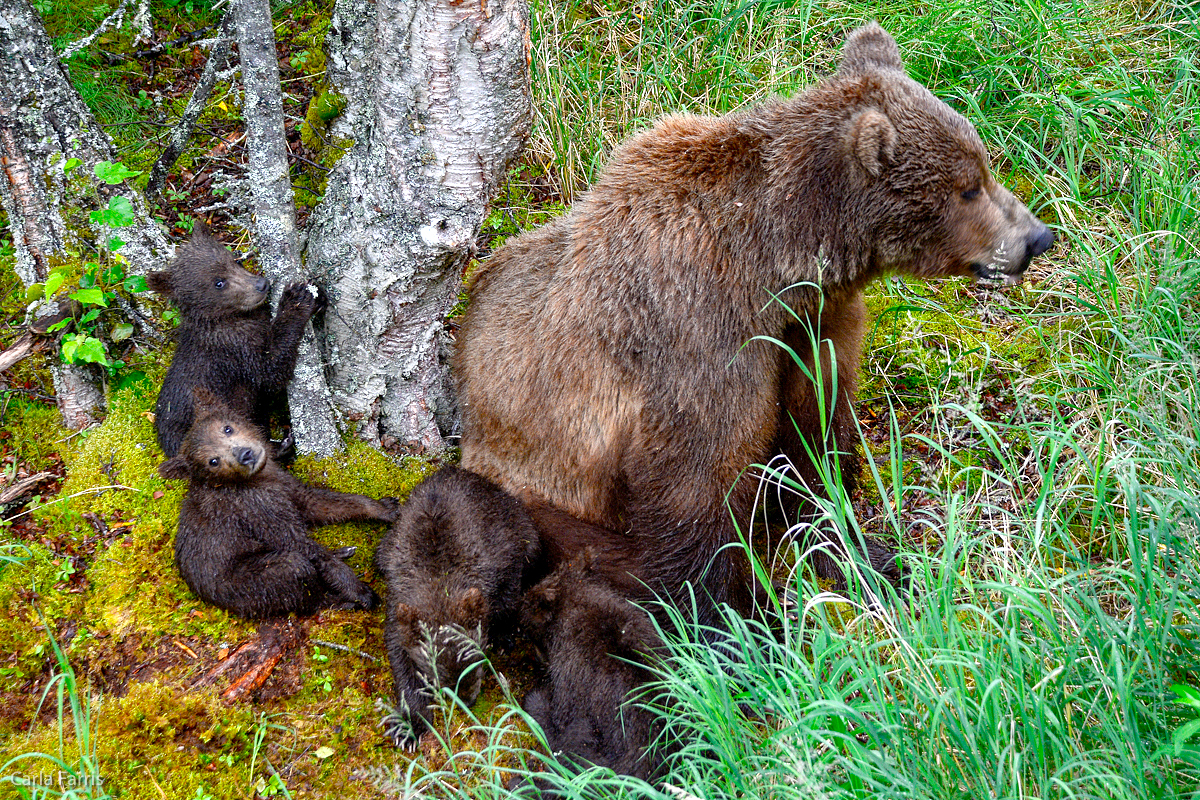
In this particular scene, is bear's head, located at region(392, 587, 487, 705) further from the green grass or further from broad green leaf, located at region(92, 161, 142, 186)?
broad green leaf, located at region(92, 161, 142, 186)

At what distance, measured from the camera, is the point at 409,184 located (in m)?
4.27

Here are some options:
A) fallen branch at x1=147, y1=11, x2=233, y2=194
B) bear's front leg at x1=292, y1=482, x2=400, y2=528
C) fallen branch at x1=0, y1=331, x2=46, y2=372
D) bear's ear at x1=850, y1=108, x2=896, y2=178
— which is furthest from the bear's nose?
fallen branch at x1=0, y1=331, x2=46, y2=372

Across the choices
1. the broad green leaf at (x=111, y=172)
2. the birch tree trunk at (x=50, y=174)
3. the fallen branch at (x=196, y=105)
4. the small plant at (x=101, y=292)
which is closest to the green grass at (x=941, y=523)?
the small plant at (x=101, y=292)

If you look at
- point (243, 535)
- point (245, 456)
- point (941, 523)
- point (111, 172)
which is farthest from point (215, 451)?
point (941, 523)

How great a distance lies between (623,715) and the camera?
3.67m

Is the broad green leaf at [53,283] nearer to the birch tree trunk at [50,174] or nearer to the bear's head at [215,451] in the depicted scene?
the birch tree trunk at [50,174]

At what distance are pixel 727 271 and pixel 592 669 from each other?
6.01ft

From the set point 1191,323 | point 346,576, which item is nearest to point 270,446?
point 346,576

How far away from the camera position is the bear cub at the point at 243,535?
423 centimetres

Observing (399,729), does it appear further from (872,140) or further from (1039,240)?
(1039,240)

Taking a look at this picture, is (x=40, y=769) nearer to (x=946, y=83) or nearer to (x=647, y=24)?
(x=647, y=24)

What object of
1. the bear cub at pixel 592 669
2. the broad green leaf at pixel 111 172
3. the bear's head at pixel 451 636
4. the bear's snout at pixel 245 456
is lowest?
the bear cub at pixel 592 669

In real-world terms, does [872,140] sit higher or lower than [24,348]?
higher

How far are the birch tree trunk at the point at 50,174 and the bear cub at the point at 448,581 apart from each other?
2235 millimetres
